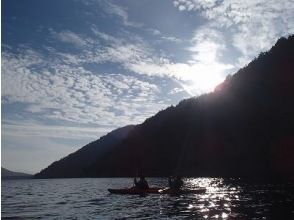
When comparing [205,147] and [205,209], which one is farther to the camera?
[205,147]

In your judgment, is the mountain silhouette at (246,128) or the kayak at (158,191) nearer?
the kayak at (158,191)

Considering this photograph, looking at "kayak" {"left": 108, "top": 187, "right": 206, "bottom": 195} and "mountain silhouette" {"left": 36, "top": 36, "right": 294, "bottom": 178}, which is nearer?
"kayak" {"left": 108, "top": 187, "right": 206, "bottom": 195}

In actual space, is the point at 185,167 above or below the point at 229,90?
below

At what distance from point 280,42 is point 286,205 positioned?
157009 millimetres

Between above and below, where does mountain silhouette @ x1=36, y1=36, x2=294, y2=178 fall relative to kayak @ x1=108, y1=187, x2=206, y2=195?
above

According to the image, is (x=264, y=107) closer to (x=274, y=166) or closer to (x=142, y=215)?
(x=274, y=166)

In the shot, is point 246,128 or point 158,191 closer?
point 158,191

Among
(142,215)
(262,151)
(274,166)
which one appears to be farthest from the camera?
(262,151)

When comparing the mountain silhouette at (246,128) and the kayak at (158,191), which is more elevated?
the mountain silhouette at (246,128)

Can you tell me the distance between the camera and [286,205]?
38094 mm

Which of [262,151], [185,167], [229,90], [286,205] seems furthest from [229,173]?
[286,205]

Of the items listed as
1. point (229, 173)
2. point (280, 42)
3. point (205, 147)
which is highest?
point (280, 42)

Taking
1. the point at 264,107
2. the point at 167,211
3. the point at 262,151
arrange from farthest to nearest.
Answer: the point at 264,107 < the point at 262,151 < the point at 167,211

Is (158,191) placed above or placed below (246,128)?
below
